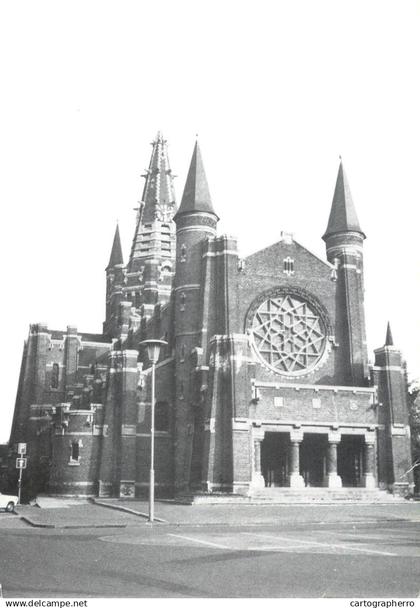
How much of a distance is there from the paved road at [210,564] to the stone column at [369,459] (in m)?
23.5

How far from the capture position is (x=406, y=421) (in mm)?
45688

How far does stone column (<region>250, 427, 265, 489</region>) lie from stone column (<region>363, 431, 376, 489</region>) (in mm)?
7003

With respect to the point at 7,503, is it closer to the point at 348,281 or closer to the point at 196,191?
the point at 196,191

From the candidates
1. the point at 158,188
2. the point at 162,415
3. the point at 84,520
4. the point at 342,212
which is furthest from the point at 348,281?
the point at 158,188

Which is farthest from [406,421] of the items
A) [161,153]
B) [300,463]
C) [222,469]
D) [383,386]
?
[161,153]

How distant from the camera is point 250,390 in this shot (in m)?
42.0

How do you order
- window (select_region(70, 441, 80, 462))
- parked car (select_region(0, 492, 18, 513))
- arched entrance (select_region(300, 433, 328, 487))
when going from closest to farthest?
parked car (select_region(0, 492, 18, 513)) < window (select_region(70, 441, 80, 462)) < arched entrance (select_region(300, 433, 328, 487))

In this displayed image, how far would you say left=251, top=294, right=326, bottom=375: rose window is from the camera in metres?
46.8

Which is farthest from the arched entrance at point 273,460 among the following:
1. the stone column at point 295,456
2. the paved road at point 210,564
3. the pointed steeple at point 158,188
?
the pointed steeple at point 158,188

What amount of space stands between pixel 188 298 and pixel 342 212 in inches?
518

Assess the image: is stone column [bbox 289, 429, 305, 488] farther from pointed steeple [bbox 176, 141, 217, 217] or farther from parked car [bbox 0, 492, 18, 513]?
parked car [bbox 0, 492, 18, 513]

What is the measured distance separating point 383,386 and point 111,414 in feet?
57.5

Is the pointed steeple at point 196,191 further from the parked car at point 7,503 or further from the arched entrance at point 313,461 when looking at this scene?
the parked car at point 7,503

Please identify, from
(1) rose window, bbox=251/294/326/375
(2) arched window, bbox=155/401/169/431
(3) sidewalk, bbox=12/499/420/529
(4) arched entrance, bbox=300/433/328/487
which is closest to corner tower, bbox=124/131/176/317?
(2) arched window, bbox=155/401/169/431
